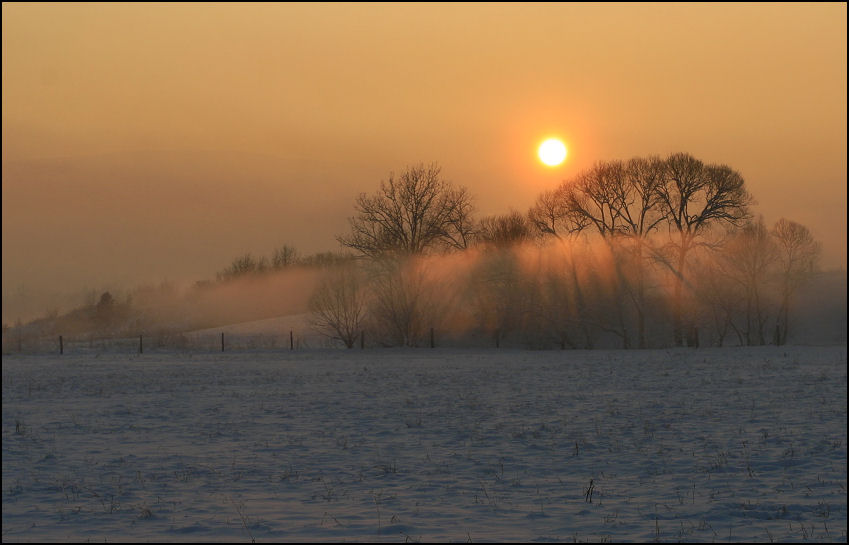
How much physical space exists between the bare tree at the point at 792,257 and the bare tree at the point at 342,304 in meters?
35.9

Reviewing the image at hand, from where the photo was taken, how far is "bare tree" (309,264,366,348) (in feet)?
211

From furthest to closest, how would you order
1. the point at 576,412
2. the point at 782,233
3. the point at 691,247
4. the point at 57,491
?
the point at 782,233
the point at 691,247
the point at 576,412
the point at 57,491

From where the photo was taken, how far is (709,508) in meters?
11.8

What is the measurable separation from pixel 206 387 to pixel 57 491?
52.7 ft

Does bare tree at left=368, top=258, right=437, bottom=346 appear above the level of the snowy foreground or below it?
above

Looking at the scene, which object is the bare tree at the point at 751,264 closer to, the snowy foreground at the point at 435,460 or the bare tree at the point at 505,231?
the bare tree at the point at 505,231


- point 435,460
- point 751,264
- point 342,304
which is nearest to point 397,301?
point 342,304

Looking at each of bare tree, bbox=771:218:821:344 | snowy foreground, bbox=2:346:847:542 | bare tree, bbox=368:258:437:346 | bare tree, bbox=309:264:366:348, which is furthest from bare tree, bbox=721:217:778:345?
snowy foreground, bbox=2:346:847:542

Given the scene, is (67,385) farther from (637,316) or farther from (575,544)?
(637,316)


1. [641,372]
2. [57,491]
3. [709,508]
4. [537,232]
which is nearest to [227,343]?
[537,232]

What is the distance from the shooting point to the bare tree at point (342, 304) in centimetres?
6431

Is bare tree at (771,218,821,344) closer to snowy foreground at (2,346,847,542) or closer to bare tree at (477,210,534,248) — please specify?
bare tree at (477,210,534,248)

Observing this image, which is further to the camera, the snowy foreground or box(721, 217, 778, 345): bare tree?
box(721, 217, 778, 345): bare tree

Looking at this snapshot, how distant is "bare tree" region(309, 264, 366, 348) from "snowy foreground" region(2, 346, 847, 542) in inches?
1342
